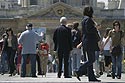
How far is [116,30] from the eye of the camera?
17.5m

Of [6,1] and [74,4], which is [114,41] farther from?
[6,1]

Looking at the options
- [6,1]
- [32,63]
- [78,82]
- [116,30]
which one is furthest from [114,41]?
[6,1]

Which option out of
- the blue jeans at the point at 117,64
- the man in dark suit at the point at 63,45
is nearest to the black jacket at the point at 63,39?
the man in dark suit at the point at 63,45

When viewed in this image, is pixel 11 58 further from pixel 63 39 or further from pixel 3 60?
pixel 63 39

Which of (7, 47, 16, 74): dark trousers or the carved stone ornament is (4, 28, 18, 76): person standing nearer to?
(7, 47, 16, 74): dark trousers

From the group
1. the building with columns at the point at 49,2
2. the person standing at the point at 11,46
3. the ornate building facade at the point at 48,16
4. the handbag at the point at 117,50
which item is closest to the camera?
the handbag at the point at 117,50

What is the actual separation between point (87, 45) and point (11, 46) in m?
6.21

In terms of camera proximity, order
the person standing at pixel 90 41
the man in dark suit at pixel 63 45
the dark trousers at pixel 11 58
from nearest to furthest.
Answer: the person standing at pixel 90 41
the man in dark suit at pixel 63 45
the dark trousers at pixel 11 58

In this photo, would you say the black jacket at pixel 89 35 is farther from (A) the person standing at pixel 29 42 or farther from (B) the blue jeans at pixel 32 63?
(B) the blue jeans at pixel 32 63

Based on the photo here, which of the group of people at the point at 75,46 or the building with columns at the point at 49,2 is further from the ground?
the group of people at the point at 75,46

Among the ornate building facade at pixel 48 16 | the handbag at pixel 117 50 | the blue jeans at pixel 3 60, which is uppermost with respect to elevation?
the handbag at pixel 117 50

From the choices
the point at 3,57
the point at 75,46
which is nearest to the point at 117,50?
the point at 75,46

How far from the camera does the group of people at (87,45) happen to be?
46.8ft

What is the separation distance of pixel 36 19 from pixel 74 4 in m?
8.79
